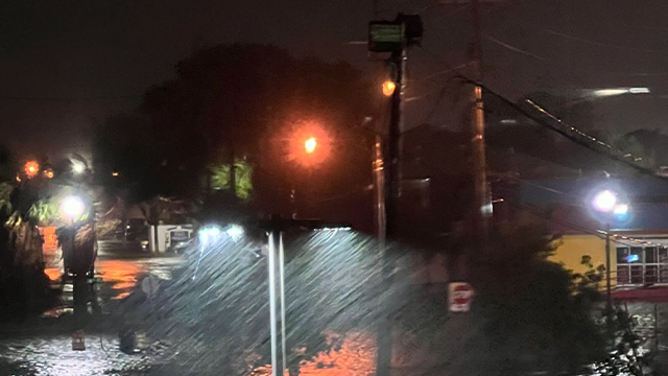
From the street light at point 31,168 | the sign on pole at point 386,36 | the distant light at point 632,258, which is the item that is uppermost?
the sign on pole at point 386,36

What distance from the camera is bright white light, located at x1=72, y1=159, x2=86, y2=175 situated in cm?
3182

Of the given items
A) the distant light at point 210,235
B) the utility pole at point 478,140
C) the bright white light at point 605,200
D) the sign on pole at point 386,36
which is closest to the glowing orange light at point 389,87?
the sign on pole at point 386,36

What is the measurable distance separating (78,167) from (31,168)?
7.40 meters

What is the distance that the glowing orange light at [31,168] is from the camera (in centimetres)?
2433

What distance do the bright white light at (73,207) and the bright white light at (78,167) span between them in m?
14.1

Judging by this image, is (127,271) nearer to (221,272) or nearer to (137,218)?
(137,218)

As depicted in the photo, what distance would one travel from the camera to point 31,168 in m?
25.0

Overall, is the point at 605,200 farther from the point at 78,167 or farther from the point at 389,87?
the point at 78,167

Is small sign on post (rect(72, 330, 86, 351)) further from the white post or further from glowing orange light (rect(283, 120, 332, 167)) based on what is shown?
the white post

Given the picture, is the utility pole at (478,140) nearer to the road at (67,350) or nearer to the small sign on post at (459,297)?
the small sign on post at (459,297)

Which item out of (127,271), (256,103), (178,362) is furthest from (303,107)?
(178,362)

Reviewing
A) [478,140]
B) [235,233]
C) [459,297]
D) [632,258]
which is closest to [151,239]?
[235,233]

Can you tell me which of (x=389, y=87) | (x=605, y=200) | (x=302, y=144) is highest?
(x=302, y=144)

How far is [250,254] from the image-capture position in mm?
17031
